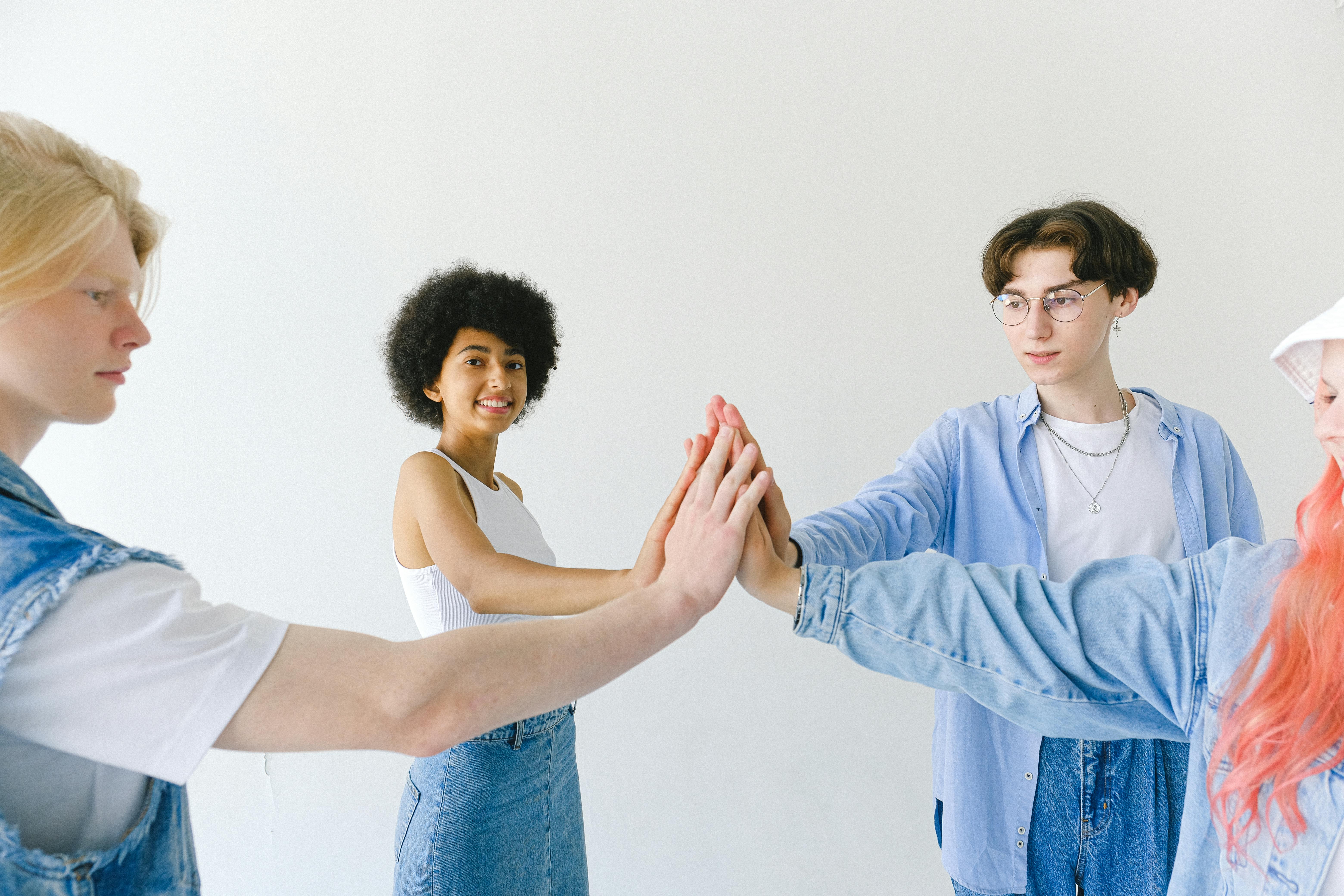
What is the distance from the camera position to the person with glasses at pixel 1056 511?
5.34 feet

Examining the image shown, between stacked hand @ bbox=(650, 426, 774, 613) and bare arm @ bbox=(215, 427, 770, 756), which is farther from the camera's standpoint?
stacked hand @ bbox=(650, 426, 774, 613)

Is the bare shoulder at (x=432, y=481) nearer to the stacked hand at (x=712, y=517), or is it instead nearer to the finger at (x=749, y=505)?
the stacked hand at (x=712, y=517)

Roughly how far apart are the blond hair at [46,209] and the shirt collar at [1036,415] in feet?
5.51

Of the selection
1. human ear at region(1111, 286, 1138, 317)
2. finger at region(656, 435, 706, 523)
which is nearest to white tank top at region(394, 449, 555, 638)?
finger at region(656, 435, 706, 523)

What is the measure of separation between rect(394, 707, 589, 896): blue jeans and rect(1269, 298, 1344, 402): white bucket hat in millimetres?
1239

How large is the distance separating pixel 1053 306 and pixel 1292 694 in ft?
3.49

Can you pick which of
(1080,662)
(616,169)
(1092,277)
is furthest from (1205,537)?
(616,169)

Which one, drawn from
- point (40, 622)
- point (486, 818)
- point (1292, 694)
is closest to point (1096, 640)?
point (1292, 694)

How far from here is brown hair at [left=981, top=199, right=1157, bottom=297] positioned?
1.86 meters

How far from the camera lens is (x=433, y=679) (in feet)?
2.99

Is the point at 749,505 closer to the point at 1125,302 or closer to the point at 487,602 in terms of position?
the point at 487,602

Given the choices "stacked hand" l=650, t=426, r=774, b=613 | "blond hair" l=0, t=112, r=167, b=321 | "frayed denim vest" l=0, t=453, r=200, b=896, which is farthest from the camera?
"stacked hand" l=650, t=426, r=774, b=613

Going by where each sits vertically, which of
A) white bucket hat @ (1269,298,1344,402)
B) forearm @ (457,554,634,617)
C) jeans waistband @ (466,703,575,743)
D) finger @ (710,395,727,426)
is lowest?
jeans waistband @ (466,703,575,743)

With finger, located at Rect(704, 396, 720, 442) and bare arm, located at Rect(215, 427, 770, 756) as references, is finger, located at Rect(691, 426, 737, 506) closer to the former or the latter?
finger, located at Rect(704, 396, 720, 442)
